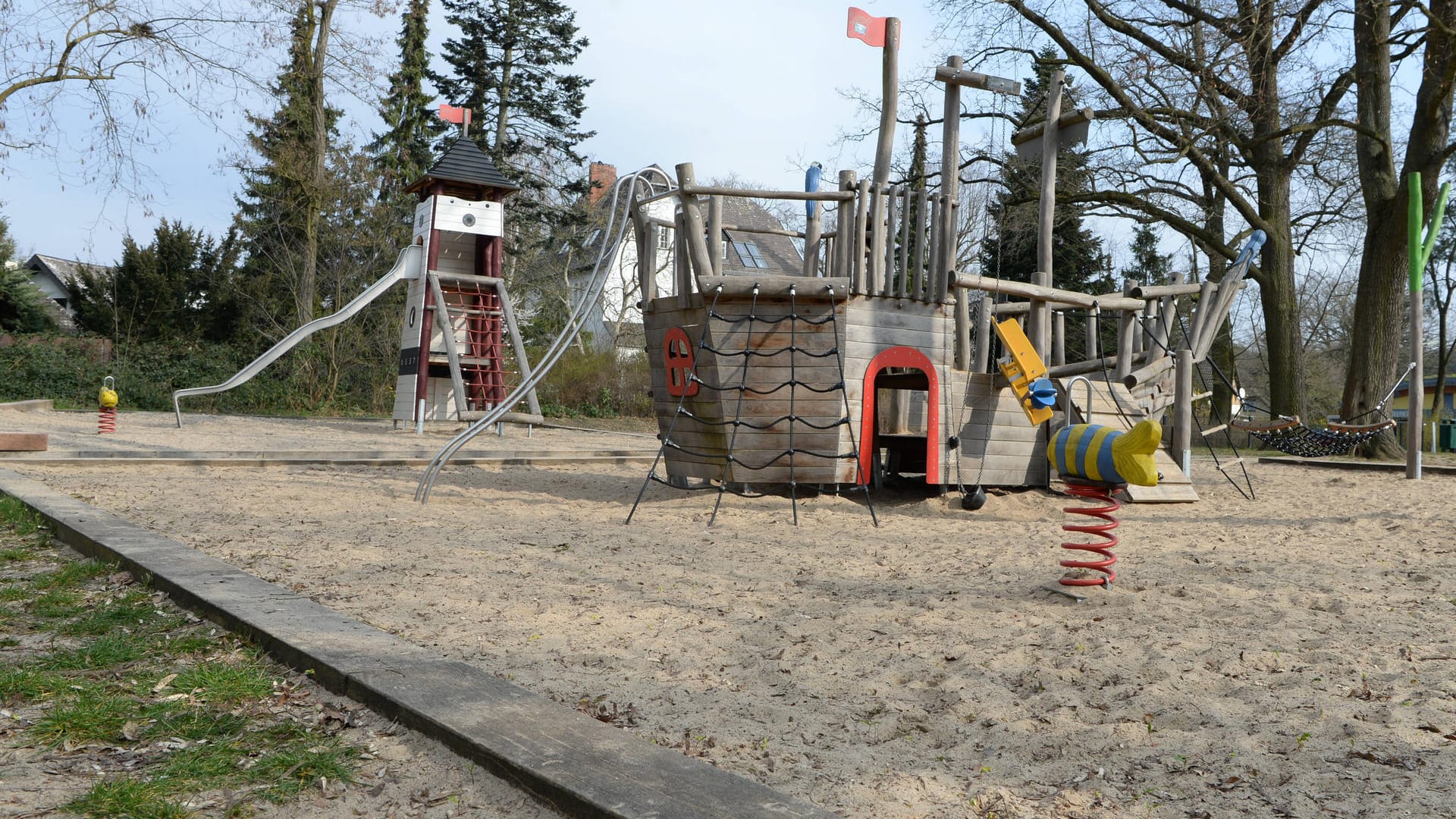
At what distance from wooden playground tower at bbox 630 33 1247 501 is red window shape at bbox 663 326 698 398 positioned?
0.05 ft

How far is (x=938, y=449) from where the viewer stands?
877 cm

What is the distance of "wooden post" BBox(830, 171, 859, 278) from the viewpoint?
837 centimetres

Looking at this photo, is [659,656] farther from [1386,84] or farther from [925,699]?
[1386,84]

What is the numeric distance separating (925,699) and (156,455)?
10143mm

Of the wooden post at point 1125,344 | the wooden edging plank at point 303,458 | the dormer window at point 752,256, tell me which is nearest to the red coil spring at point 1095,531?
the wooden post at point 1125,344

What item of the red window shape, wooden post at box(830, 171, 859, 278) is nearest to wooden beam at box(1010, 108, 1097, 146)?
wooden post at box(830, 171, 859, 278)

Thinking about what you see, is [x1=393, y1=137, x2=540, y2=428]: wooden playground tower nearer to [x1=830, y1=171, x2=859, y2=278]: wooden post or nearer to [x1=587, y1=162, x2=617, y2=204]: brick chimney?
[x1=830, y1=171, x2=859, y2=278]: wooden post

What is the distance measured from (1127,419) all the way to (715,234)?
4.28m

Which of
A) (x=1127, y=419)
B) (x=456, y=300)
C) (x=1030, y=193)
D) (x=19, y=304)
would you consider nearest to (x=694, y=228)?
(x=1127, y=419)

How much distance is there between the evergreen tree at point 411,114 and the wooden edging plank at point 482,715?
26311 millimetres

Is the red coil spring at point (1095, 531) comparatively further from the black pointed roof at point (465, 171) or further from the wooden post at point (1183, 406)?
the black pointed roof at point (465, 171)

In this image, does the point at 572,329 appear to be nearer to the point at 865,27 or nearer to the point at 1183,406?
the point at 865,27

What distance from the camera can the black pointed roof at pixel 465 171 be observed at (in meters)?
17.7

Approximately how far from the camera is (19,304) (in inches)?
985
